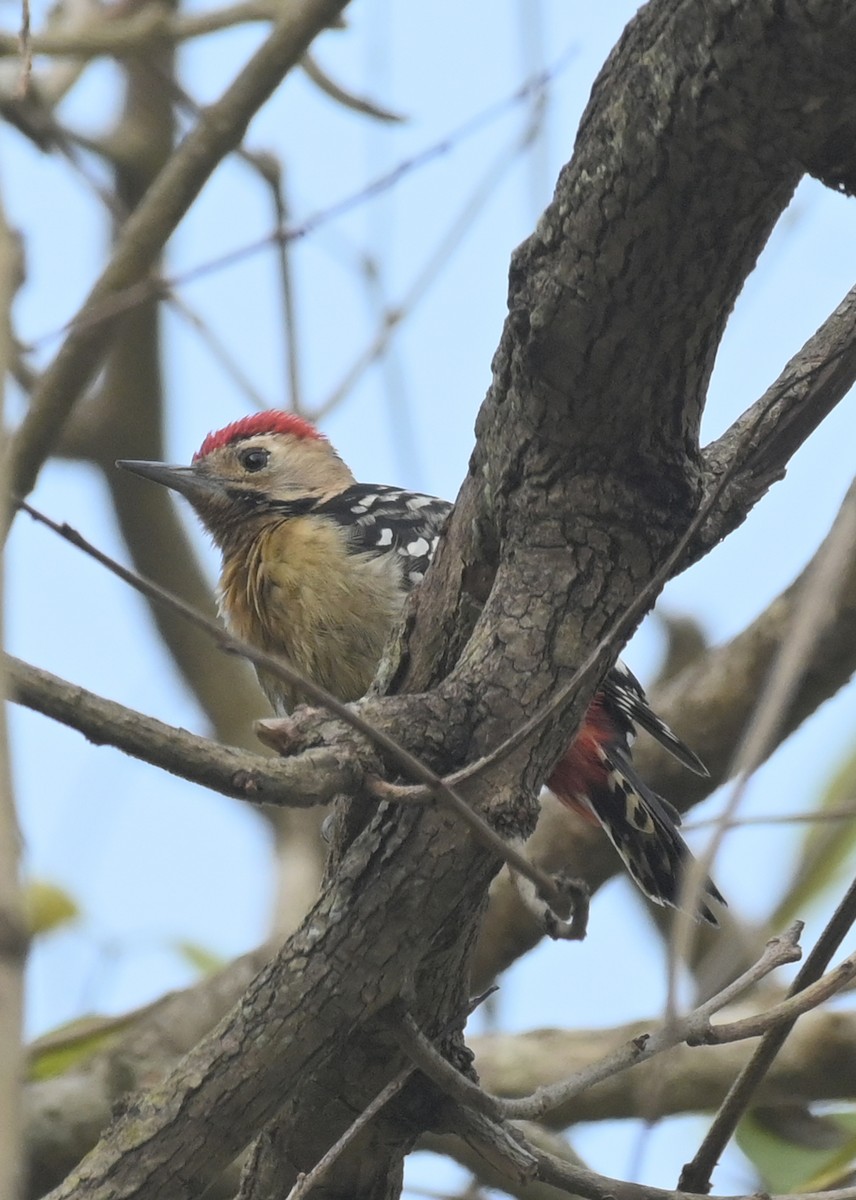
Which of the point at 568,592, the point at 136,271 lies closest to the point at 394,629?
Result: the point at 568,592

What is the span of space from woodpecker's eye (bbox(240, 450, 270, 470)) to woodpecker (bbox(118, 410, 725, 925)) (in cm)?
39

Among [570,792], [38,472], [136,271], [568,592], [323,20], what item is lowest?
[568,592]

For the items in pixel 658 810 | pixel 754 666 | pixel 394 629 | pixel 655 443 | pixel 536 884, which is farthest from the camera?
pixel 754 666

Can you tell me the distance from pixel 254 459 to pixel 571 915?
3704 mm

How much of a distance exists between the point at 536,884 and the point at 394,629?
3.36 ft

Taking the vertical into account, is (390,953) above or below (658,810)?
below

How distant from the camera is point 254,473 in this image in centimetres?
543

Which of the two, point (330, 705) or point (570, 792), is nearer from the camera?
point (330, 705)

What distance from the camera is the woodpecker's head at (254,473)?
17.2 feet

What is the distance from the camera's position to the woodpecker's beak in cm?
534

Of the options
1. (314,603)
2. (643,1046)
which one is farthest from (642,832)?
(643,1046)

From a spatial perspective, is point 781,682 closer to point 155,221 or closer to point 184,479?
point 155,221

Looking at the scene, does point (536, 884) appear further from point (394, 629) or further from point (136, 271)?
point (136, 271)

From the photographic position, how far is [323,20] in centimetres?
446
